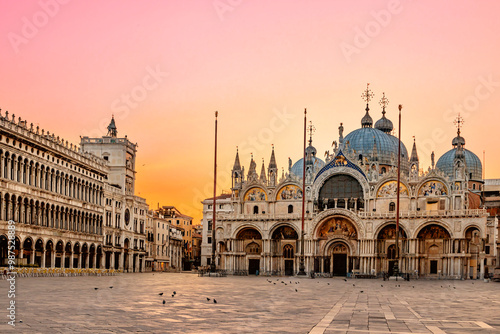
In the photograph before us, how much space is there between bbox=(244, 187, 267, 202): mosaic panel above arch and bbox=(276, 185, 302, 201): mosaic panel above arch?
6.79ft

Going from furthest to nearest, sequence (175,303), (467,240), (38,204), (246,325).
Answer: (467,240) → (38,204) → (175,303) → (246,325)

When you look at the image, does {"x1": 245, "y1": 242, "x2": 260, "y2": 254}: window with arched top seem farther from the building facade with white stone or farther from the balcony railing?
the building facade with white stone

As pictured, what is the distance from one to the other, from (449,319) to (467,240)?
6263cm

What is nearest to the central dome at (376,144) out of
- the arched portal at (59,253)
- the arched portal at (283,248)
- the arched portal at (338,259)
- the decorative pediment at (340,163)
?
the decorative pediment at (340,163)

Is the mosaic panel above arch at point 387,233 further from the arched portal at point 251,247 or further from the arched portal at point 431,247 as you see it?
the arched portal at point 251,247

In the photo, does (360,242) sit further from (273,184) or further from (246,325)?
(246,325)

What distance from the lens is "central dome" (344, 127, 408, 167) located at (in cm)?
9525

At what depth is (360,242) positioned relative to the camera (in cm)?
8144

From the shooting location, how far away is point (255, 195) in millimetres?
90500

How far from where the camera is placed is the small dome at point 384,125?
107 m

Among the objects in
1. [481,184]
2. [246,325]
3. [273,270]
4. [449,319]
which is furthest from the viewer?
[481,184]

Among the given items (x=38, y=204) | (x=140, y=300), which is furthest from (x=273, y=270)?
(x=140, y=300)

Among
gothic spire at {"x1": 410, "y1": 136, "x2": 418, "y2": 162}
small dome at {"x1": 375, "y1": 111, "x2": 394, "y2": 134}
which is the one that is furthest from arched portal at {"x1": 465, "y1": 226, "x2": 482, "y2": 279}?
small dome at {"x1": 375, "y1": 111, "x2": 394, "y2": 134}

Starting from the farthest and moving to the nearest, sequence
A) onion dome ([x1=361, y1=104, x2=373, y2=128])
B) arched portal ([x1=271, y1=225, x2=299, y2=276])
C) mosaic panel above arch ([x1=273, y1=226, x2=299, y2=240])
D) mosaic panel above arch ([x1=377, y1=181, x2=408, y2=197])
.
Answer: onion dome ([x1=361, y1=104, x2=373, y2=128]) < mosaic panel above arch ([x1=273, y1=226, x2=299, y2=240]) < arched portal ([x1=271, y1=225, x2=299, y2=276]) < mosaic panel above arch ([x1=377, y1=181, x2=408, y2=197])
